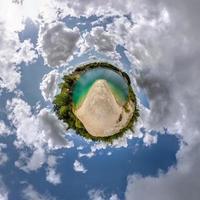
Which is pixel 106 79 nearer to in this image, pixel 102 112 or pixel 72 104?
pixel 102 112

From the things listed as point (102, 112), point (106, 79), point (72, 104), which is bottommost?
point (102, 112)

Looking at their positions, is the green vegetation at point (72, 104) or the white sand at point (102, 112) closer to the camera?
the white sand at point (102, 112)

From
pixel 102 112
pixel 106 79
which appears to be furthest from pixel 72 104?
pixel 106 79

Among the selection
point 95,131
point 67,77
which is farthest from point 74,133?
point 67,77

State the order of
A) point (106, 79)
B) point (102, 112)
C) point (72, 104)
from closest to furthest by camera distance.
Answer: point (102, 112) < point (106, 79) < point (72, 104)

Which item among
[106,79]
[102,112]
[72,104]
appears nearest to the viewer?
[102,112]

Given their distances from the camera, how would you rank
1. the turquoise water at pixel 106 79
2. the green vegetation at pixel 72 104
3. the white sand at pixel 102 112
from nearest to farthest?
the white sand at pixel 102 112
the green vegetation at pixel 72 104
the turquoise water at pixel 106 79

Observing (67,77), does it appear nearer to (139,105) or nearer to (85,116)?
(85,116)
